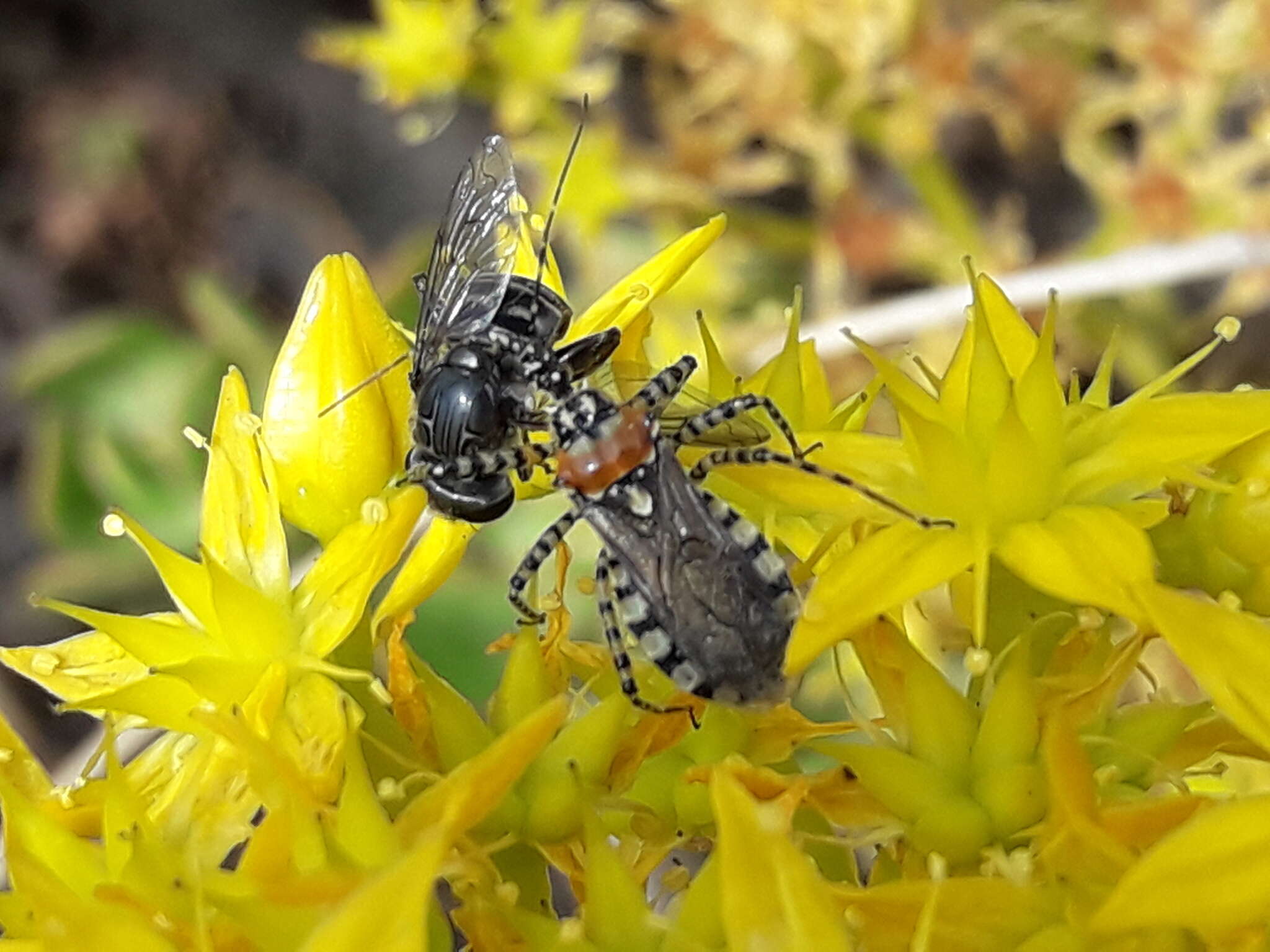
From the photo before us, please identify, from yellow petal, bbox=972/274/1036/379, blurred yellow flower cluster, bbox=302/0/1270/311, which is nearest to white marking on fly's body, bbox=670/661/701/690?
yellow petal, bbox=972/274/1036/379

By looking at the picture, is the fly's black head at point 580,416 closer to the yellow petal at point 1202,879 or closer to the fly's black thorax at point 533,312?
the fly's black thorax at point 533,312

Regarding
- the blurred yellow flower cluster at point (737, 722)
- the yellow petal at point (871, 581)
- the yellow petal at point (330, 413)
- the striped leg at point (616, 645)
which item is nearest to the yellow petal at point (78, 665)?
the blurred yellow flower cluster at point (737, 722)

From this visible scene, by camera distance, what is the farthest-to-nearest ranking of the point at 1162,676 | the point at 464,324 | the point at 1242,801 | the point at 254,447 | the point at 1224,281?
1. the point at 1224,281
2. the point at 1162,676
3. the point at 464,324
4. the point at 254,447
5. the point at 1242,801

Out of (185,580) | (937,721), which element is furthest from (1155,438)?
(185,580)

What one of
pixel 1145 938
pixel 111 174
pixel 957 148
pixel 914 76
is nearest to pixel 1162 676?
pixel 914 76

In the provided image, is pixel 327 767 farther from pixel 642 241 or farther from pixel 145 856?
pixel 642 241

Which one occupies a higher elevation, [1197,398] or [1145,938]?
[1197,398]
